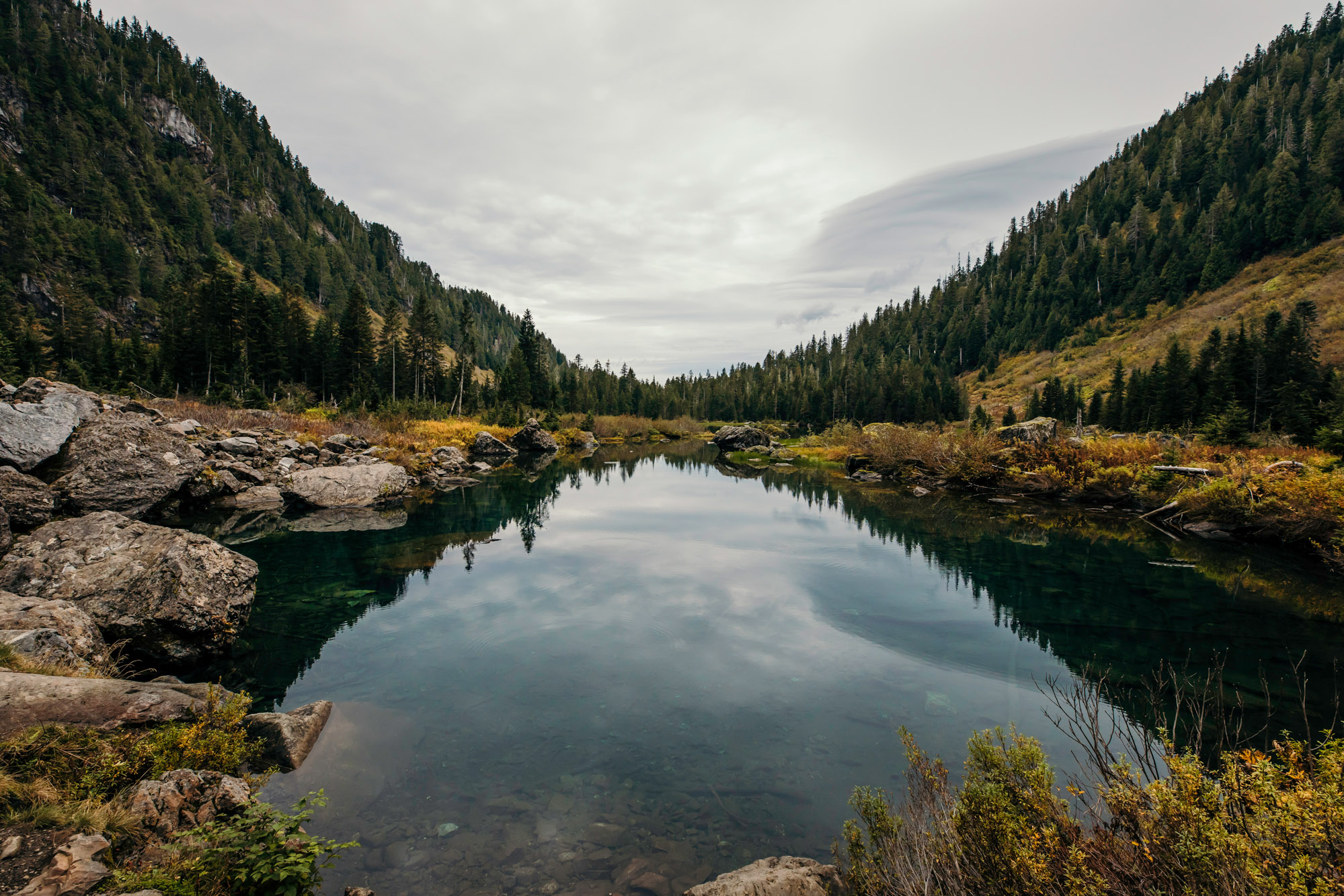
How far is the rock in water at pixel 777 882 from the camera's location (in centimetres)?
432

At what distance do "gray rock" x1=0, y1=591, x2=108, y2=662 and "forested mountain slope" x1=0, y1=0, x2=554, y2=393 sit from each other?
5291 cm

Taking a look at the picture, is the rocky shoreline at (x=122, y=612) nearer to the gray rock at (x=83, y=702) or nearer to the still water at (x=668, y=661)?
the gray rock at (x=83, y=702)

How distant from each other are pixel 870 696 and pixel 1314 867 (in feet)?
20.7

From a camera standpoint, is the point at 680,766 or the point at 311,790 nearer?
the point at 311,790

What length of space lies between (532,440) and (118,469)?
37.5 meters

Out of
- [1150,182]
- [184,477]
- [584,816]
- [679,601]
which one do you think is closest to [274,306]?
[184,477]

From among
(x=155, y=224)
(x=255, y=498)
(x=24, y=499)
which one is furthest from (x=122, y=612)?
(x=155, y=224)

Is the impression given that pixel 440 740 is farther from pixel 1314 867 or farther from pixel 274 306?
pixel 274 306

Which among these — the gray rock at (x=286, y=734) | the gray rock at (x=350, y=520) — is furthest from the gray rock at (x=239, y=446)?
the gray rock at (x=286, y=734)

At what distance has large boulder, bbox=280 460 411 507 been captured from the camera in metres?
22.1

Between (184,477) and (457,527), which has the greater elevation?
(184,477)

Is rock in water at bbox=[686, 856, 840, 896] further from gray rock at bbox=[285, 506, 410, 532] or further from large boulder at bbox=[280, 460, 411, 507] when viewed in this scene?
large boulder at bbox=[280, 460, 411, 507]

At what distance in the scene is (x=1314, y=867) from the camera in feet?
8.98

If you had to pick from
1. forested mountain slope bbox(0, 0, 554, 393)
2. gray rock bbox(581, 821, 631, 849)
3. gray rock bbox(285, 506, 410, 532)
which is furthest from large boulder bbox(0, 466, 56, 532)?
forested mountain slope bbox(0, 0, 554, 393)
